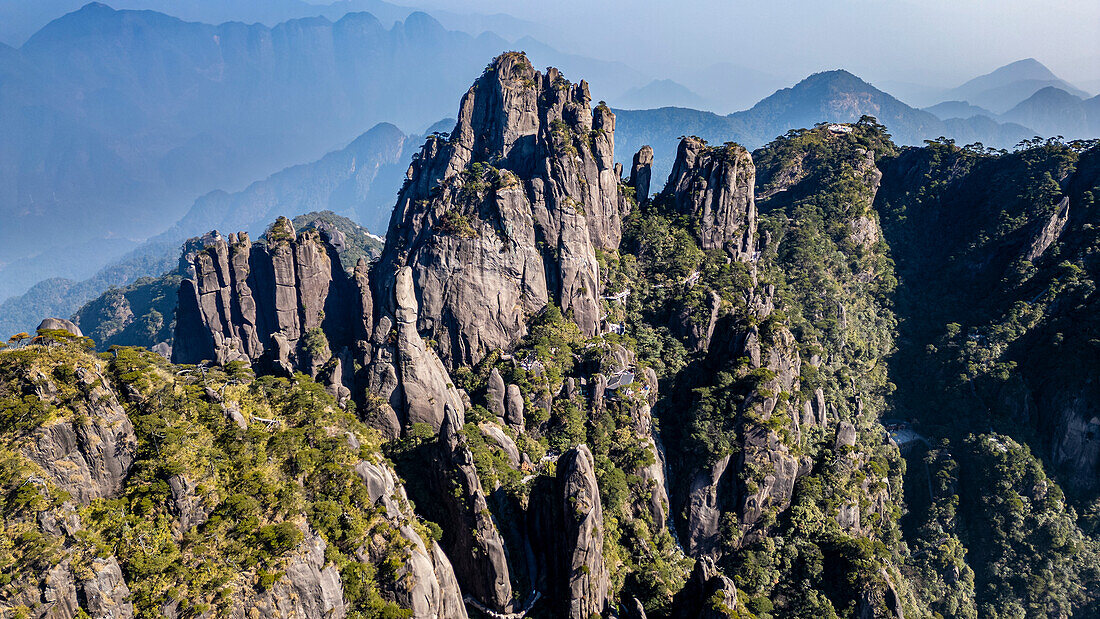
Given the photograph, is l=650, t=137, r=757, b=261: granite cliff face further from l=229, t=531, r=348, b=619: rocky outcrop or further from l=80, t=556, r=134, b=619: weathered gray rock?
l=80, t=556, r=134, b=619: weathered gray rock

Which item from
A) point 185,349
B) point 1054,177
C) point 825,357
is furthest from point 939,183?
point 185,349

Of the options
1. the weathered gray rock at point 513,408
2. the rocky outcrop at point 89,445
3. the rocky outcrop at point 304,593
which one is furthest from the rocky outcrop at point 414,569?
Result: the weathered gray rock at point 513,408

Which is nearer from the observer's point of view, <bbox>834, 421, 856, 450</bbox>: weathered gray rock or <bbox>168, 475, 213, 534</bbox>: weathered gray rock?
<bbox>168, 475, 213, 534</bbox>: weathered gray rock

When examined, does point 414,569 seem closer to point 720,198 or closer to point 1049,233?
point 720,198

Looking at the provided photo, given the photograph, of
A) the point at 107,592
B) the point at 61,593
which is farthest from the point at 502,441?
the point at 61,593

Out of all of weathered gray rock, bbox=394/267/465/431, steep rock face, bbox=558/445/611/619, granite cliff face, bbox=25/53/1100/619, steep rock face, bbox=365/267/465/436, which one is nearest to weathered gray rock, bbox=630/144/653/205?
granite cliff face, bbox=25/53/1100/619

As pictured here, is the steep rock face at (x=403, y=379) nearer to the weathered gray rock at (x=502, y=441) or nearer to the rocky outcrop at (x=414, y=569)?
the weathered gray rock at (x=502, y=441)
